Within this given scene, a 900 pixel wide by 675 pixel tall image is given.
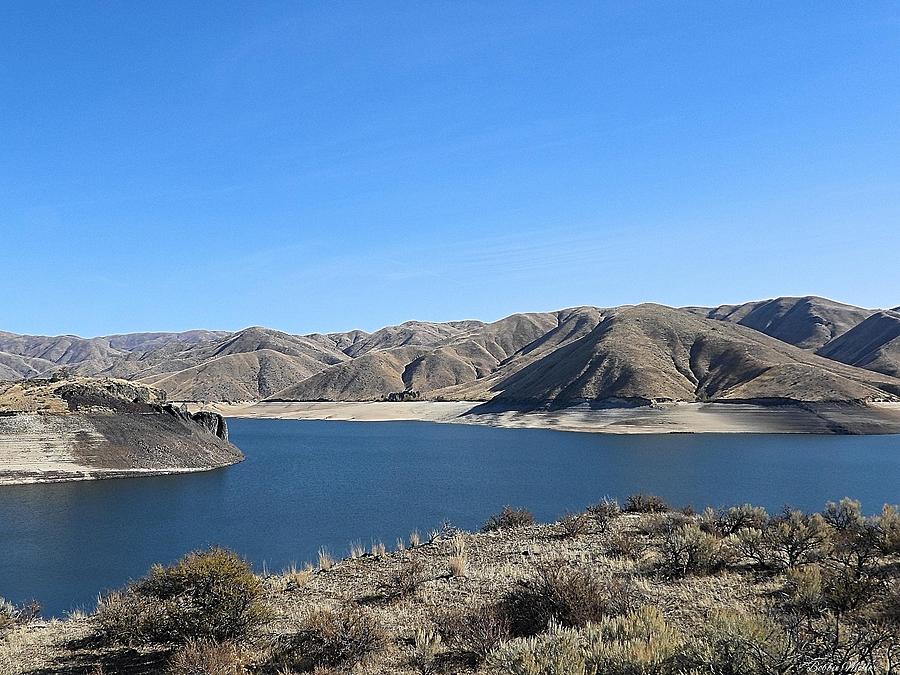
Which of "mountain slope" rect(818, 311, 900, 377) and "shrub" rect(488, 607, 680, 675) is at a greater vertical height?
"mountain slope" rect(818, 311, 900, 377)

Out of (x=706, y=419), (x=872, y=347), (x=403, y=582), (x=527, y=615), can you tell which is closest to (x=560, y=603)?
(x=527, y=615)

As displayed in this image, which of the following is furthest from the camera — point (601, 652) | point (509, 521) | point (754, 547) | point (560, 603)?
point (509, 521)

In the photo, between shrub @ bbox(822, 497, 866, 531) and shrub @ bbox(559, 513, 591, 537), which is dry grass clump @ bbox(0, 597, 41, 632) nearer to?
shrub @ bbox(559, 513, 591, 537)

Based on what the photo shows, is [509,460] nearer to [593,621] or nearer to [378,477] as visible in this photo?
[378,477]

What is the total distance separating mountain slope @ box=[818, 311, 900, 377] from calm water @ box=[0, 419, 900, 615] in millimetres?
63859

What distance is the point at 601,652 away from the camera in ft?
21.9

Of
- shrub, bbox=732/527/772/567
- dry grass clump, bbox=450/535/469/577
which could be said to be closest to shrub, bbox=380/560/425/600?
dry grass clump, bbox=450/535/469/577

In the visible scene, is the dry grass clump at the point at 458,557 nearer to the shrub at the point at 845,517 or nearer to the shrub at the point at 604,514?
the shrub at the point at 604,514

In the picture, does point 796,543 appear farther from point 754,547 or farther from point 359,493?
point 359,493

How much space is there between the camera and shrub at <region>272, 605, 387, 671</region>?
8805 millimetres

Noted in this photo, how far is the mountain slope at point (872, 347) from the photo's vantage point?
12481cm

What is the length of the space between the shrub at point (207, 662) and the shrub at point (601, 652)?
3478mm

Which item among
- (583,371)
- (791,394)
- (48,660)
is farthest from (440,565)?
(583,371)

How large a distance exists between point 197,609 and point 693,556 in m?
10.2
